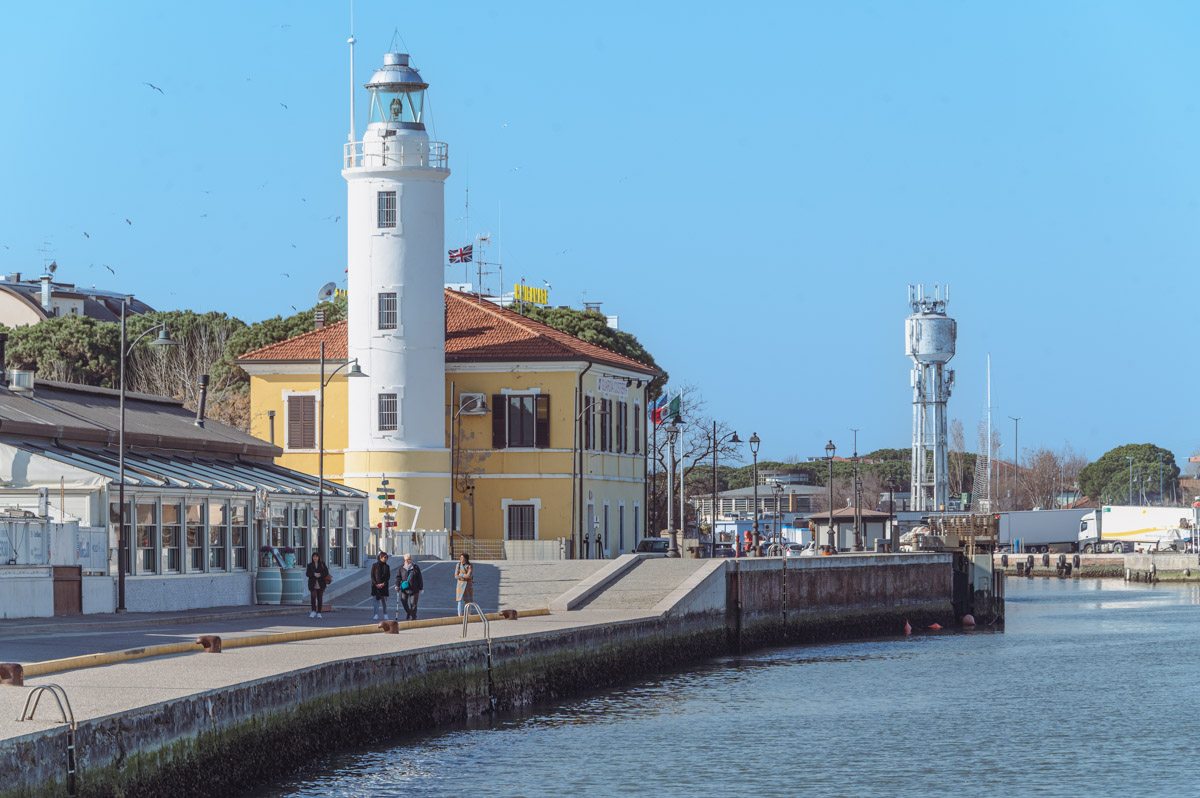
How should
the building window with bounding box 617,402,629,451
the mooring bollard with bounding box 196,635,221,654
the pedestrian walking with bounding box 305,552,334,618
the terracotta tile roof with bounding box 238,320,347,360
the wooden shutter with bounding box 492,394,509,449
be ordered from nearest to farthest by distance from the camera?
the mooring bollard with bounding box 196,635,221,654 → the pedestrian walking with bounding box 305,552,334,618 → the wooden shutter with bounding box 492,394,509,449 → the terracotta tile roof with bounding box 238,320,347,360 → the building window with bounding box 617,402,629,451

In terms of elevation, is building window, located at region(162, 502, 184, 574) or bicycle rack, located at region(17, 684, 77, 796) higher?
building window, located at region(162, 502, 184, 574)

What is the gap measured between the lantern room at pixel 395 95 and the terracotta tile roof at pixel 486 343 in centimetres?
840

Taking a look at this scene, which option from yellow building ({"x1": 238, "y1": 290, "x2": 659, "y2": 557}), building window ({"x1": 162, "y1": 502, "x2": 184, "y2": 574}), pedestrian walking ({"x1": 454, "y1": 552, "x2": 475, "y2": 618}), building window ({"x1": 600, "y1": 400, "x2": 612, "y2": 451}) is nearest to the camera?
pedestrian walking ({"x1": 454, "y1": 552, "x2": 475, "y2": 618})

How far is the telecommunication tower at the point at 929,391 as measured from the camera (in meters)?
132

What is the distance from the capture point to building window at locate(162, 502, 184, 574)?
37.2 meters

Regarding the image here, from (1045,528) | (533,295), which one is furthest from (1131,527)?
(533,295)

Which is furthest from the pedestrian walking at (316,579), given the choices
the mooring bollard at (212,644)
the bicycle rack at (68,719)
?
the bicycle rack at (68,719)

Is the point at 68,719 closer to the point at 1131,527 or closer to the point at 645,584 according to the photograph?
the point at 645,584

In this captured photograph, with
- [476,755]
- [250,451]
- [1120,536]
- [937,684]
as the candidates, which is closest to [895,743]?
[476,755]

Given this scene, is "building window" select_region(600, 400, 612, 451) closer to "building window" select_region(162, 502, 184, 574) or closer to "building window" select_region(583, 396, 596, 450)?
Answer: "building window" select_region(583, 396, 596, 450)

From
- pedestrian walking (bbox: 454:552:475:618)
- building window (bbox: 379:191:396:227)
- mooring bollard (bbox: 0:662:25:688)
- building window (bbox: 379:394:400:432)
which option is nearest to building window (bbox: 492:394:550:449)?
building window (bbox: 379:394:400:432)

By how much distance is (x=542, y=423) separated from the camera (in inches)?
2437

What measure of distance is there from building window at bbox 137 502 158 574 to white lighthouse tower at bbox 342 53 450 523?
73.7ft

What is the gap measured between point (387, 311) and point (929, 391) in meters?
82.7
